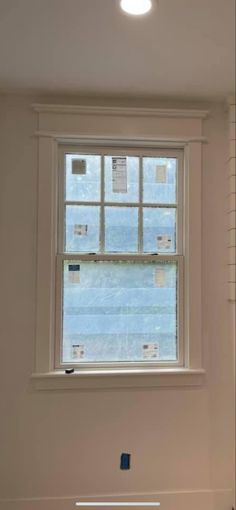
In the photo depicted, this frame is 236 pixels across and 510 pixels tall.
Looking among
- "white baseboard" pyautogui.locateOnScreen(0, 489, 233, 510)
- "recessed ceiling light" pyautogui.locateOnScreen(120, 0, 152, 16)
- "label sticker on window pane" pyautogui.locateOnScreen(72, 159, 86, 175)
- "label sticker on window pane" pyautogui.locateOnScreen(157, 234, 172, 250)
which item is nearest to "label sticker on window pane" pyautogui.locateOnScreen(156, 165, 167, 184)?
"label sticker on window pane" pyautogui.locateOnScreen(157, 234, 172, 250)

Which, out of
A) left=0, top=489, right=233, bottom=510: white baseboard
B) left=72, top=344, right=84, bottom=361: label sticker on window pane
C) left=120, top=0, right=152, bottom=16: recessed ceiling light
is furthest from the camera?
left=72, top=344, right=84, bottom=361: label sticker on window pane

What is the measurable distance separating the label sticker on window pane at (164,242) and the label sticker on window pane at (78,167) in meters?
0.65

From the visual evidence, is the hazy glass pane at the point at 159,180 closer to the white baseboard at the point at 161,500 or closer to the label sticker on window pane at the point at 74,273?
the label sticker on window pane at the point at 74,273

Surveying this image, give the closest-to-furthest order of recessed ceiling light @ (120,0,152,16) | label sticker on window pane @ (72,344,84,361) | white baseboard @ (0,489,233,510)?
1. recessed ceiling light @ (120,0,152,16)
2. white baseboard @ (0,489,233,510)
3. label sticker on window pane @ (72,344,84,361)

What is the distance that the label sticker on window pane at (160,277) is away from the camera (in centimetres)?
247

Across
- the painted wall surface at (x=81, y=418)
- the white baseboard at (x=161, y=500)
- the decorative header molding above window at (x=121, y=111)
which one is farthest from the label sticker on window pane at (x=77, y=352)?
the decorative header molding above window at (x=121, y=111)

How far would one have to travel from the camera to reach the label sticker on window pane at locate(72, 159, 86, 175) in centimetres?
244

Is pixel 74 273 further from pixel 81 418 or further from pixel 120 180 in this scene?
pixel 81 418

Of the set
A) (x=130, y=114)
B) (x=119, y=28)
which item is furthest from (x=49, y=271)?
(x=119, y=28)

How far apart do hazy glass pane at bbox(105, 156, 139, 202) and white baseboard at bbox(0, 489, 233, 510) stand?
1.84 meters

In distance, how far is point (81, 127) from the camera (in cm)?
236

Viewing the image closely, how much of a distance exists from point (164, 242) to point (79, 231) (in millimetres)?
560

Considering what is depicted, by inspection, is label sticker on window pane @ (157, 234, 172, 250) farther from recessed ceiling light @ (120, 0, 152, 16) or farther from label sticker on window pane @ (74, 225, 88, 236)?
recessed ceiling light @ (120, 0, 152, 16)

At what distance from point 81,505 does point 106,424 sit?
0.49 meters
